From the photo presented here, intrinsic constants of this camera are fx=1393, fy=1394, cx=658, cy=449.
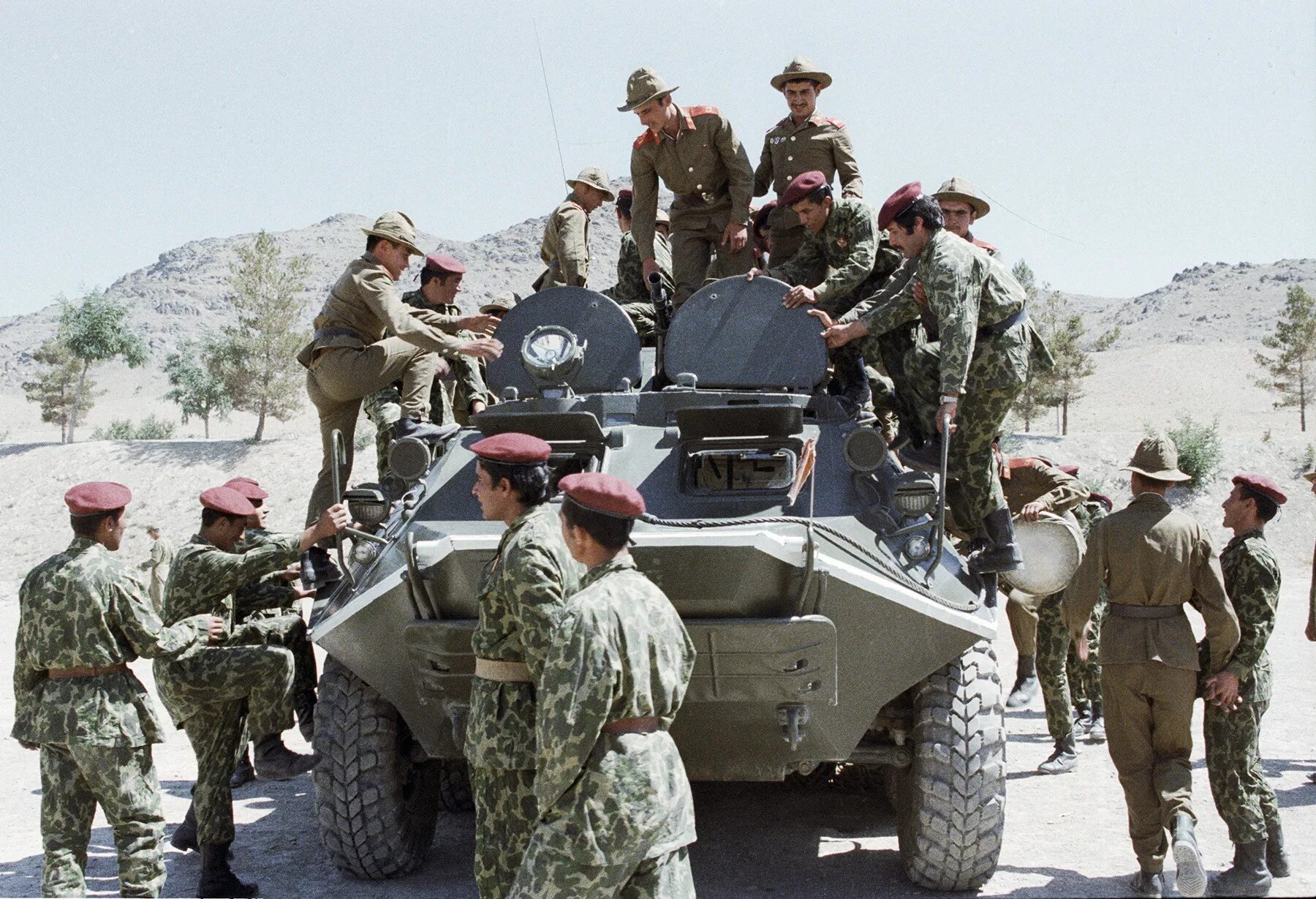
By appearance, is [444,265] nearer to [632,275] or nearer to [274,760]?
[632,275]

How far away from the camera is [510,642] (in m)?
4.62

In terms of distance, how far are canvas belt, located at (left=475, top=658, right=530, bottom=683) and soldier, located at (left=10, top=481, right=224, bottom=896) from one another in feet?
4.65

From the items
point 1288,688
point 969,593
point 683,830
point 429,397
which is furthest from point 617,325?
point 1288,688

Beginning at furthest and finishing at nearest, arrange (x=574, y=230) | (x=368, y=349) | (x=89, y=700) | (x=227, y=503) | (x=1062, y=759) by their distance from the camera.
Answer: (x=574, y=230) → (x=1062, y=759) → (x=368, y=349) → (x=227, y=503) → (x=89, y=700)

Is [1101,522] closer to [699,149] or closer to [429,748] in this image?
[429,748]

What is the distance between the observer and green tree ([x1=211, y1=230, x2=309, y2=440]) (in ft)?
117

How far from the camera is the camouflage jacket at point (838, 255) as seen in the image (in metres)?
7.49

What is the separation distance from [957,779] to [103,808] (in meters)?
3.29

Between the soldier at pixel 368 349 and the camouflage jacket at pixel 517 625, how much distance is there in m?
3.19

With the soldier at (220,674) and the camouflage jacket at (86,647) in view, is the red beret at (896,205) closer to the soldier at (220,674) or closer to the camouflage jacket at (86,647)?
the soldier at (220,674)

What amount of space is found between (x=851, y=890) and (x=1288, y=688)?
21.0ft

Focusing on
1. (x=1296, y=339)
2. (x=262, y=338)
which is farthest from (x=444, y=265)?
(x=1296, y=339)

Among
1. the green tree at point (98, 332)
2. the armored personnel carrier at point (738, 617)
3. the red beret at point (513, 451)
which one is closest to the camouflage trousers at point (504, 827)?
the armored personnel carrier at point (738, 617)

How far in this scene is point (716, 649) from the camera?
5230mm
